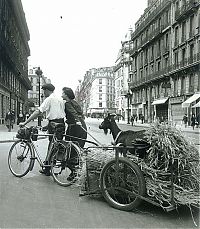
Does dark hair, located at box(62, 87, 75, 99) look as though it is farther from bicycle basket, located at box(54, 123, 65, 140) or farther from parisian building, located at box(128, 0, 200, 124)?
parisian building, located at box(128, 0, 200, 124)

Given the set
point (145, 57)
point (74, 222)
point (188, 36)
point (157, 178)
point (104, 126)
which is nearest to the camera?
point (74, 222)

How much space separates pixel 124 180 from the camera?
3.85 metres

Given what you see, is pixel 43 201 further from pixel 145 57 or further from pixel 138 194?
pixel 145 57

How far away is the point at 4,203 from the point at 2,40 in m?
24.4

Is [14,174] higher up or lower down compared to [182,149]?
lower down

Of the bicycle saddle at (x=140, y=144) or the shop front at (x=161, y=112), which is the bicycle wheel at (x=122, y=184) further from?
the shop front at (x=161, y=112)

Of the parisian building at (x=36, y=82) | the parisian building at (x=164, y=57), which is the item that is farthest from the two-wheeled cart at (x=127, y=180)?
the parisian building at (x=36, y=82)

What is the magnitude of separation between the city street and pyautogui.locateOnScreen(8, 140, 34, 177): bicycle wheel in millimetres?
946

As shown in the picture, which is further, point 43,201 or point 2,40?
point 2,40

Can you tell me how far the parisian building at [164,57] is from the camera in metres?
12.4

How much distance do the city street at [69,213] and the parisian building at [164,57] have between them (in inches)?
196

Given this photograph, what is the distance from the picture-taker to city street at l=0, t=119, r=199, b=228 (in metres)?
3.29

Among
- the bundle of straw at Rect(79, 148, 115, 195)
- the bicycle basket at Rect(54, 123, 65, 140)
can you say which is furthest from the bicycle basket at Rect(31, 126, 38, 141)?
the bundle of straw at Rect(79, 148, 115, 195)

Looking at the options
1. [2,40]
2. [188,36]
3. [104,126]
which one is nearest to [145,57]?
[188,36]
